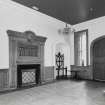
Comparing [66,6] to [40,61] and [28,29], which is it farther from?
[40,61]

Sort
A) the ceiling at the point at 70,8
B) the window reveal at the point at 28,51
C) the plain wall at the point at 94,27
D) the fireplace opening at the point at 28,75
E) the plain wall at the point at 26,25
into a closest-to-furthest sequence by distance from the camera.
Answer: the plain wall at the point at 26,25, the ceiling at the point at 70,8, the fireplace opening at the point at 28,75, the window reveal at the point at 28,51, the plain wall at the point at 94,27

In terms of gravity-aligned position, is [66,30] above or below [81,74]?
above

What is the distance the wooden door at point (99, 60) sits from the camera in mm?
6666

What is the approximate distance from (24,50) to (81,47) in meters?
3.89

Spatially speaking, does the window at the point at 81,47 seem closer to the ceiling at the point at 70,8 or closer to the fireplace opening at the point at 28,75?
the ceiling at the point at 70,8

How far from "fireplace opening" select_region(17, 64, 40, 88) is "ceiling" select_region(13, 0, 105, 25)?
9.53 ft

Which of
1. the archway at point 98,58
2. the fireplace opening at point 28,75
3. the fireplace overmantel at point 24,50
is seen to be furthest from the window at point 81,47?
the fireplace opening at point 28,75

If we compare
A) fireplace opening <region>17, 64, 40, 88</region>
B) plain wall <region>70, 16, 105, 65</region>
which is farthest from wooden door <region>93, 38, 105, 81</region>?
fireplace opening <region>17, 64, 40, 88</region>

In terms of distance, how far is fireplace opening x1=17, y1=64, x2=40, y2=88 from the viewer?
5.23 metres

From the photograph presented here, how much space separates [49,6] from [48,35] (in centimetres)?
169

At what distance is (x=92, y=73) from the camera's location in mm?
7012

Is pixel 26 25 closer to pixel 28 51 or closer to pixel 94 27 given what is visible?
pixel 28 51

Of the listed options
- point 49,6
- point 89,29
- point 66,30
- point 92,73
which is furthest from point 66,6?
point 92,73

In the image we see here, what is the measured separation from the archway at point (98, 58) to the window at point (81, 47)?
418mm
